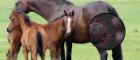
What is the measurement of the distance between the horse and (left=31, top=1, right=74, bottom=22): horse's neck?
2.34 ft

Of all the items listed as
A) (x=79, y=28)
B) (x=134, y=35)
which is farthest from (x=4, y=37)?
(x=79, y=28)

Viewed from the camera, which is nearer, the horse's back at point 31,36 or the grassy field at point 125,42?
the horse's back at point 31,36

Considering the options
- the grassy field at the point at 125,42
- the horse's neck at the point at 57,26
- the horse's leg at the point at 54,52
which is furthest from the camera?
the grassy field at the point at 125,42

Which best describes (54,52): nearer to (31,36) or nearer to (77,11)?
(77,11)

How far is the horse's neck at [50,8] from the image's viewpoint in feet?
38.0

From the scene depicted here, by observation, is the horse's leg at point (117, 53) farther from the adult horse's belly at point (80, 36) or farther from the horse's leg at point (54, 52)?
the horse's leg at point (54, 52)

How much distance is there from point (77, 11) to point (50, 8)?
810 millimetres

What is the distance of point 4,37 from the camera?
65.9 ft

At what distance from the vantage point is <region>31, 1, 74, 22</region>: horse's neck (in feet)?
38.0

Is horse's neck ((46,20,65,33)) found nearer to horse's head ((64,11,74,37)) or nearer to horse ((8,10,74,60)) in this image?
horse ((8,10,74,60))

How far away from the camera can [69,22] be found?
1040cm

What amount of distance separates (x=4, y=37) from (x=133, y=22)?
7382 mm

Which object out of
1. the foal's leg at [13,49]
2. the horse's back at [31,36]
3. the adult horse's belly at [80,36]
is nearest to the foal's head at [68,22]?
the adult horse's belly at [80,36]

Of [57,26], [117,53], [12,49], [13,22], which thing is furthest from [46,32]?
Result: [117,53]
